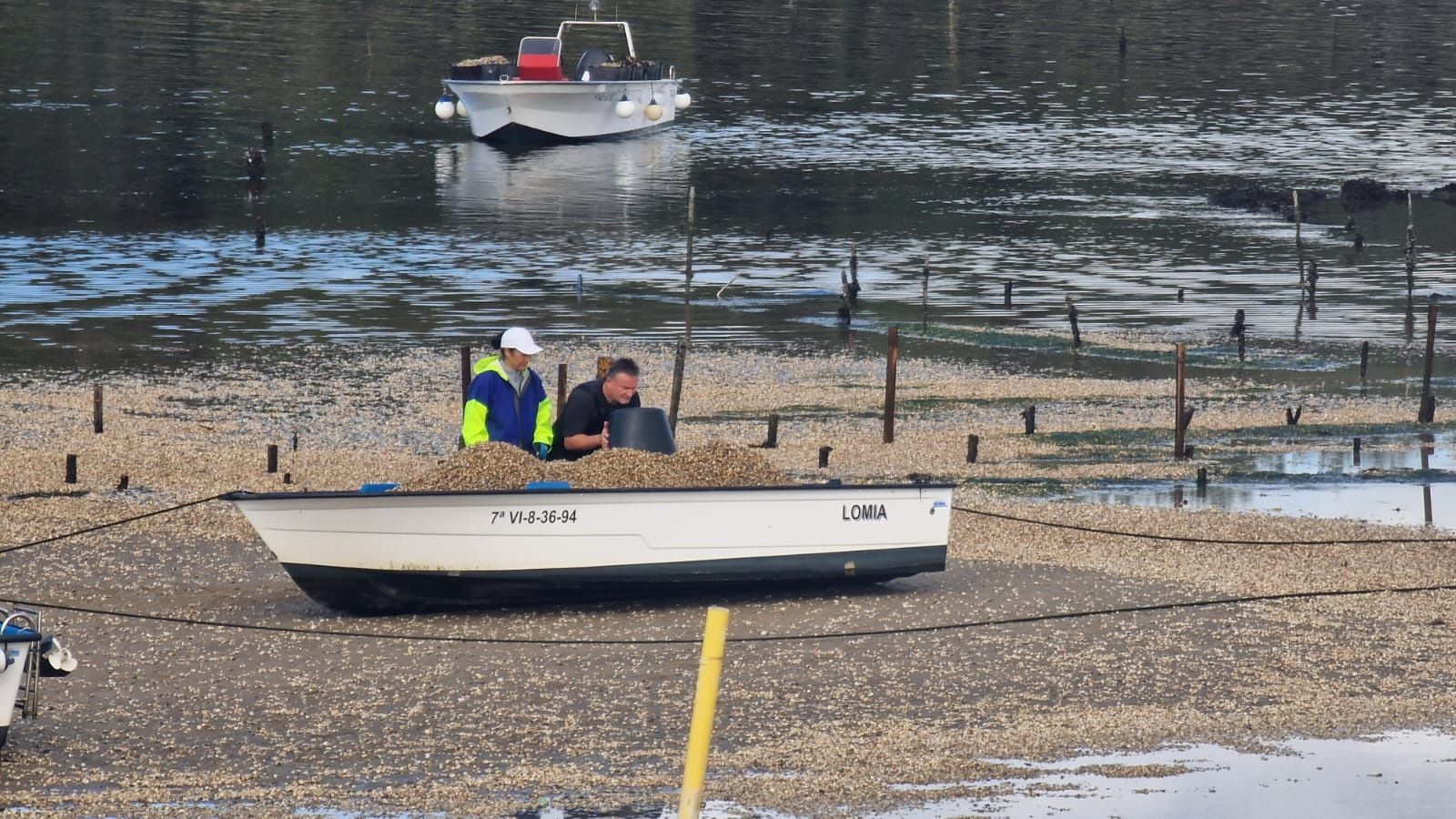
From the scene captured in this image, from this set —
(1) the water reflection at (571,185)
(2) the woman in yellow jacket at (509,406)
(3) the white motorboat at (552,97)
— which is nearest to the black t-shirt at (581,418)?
(2) the woman in yellow jacket at (509,406)

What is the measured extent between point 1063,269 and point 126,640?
2850cm

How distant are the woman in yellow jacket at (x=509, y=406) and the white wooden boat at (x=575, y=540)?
988mm

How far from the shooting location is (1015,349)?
96.5 ft

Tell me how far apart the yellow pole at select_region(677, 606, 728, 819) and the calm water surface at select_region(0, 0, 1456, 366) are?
2161 centimetres

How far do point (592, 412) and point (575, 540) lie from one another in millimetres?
1543

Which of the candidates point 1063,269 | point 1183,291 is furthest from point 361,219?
point 1183,291

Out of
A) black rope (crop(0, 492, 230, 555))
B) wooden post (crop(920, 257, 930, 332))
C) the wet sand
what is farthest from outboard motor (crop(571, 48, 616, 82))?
black rope (crop(0, 492, 230, 555))

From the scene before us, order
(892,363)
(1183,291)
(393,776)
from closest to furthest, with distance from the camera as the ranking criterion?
(393,776)
(892,363)
(1183,291)

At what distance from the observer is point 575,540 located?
12.7m

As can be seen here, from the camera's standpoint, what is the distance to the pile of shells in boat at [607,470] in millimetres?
12781

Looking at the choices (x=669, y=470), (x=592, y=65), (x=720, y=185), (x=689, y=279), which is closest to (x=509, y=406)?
(x=669, y=470)

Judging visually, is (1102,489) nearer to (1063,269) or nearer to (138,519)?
(138,519)

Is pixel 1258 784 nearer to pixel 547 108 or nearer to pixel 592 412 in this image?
pixel 592 412

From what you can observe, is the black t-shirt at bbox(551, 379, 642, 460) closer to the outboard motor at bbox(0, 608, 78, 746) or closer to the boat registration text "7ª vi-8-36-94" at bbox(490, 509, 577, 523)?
the boat registration text "7ª vi-8-36-94" at bbox(490, 509, 577, 523)
